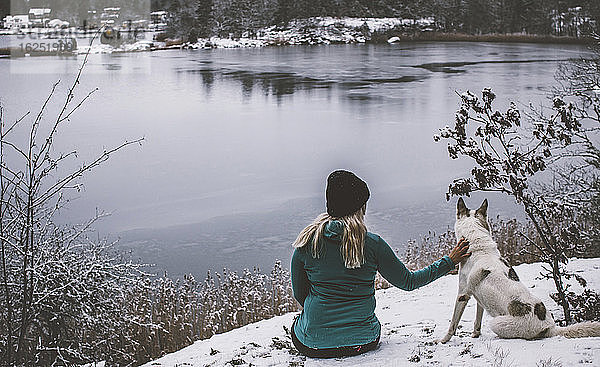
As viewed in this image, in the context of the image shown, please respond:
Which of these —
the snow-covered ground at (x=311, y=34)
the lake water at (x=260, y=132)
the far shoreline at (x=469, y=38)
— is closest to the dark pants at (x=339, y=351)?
the lake water at (x=260, y=132)

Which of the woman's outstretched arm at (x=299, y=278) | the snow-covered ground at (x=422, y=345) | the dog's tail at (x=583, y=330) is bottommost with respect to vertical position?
the snow-covered ground at (x=422, y=345)

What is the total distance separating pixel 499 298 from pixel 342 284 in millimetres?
821

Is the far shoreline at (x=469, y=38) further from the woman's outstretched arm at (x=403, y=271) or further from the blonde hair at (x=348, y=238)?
the blonde hair at (x=348, y=238)

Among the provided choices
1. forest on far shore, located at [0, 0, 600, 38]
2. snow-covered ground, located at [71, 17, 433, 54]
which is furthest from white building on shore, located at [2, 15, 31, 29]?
snow-covered ground, located at [71, 17, 433, 54]

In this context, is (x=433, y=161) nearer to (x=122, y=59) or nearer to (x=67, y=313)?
(x=67, y=313)

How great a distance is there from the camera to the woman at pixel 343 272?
3.36 metres

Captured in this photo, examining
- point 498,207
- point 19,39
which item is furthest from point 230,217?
point 19,39

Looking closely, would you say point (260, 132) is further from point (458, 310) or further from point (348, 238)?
point (348, 238)

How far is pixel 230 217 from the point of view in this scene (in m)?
13.1

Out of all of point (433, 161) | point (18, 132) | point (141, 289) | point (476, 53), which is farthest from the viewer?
point (476, 53)

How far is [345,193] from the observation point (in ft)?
11.0

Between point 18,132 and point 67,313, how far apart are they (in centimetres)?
1547

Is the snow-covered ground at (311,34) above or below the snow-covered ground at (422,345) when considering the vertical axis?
above

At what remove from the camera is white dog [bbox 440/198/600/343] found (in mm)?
3400
